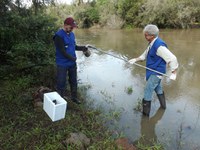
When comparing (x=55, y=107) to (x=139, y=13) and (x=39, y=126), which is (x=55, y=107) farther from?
(x=139, y=13)

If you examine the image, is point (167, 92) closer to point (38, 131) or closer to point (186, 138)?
point (186, 138)

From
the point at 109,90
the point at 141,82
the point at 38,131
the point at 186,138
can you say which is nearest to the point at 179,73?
the point at 141,82

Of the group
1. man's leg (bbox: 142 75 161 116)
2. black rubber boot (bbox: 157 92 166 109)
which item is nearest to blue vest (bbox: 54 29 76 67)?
man's leg (bbox: 142 75 161 116)

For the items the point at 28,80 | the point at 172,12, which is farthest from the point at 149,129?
the point at 172,12

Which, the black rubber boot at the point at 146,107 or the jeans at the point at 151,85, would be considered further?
the black rubber boot at the point at 146,107

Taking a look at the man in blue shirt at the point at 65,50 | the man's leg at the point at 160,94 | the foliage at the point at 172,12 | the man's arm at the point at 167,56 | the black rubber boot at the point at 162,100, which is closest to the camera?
the man's arm at the point at 167,56

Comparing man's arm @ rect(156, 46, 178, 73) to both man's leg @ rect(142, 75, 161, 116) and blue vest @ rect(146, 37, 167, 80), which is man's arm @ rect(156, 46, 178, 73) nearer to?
blue vest @ rect(146, 37, 167, 80)

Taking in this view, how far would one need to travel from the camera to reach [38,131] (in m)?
3.45

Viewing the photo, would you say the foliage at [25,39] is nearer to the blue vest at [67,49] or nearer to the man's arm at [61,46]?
Result: the blue vest at [67,49]

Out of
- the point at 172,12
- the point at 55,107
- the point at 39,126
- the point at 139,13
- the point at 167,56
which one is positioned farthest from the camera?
the point at 139,13

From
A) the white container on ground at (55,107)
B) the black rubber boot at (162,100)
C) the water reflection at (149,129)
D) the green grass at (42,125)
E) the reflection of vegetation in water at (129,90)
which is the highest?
the white container on ground at (55,107)

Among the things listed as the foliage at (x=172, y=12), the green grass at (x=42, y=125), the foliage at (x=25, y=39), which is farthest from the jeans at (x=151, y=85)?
the foliage at (x=172, y=12)

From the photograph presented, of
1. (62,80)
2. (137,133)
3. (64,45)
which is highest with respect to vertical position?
(64,45)

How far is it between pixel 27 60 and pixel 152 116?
10.0 ft
